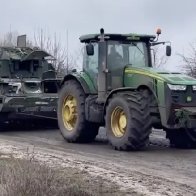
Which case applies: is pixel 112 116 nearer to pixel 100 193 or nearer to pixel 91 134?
pixel 91 134

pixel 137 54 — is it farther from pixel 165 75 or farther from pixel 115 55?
pixel 165 75

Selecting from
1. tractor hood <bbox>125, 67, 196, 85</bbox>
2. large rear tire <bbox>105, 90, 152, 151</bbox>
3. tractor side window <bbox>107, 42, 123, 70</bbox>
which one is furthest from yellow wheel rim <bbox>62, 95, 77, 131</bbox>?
tractor hood <bbox>125, 67, 196, 85</bbox>

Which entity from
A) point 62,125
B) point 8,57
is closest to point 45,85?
point 8,57

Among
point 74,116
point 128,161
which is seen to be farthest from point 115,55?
point 128,161

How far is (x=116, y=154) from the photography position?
1099 centimetres

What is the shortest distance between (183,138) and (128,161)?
238 cm

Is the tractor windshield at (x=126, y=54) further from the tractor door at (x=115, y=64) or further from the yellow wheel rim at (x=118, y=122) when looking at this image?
the yellow wheel rim at (x=118, y=122)

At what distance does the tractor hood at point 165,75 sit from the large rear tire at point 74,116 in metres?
1.38

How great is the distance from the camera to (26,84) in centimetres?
1636

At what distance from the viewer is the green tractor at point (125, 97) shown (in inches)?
428

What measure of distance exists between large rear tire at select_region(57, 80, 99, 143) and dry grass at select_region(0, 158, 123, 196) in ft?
14.8

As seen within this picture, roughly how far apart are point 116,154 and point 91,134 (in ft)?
6.08

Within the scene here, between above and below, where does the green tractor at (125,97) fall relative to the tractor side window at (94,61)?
below

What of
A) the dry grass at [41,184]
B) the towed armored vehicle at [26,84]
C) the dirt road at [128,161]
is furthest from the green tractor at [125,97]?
the dry grass at [41,184]
